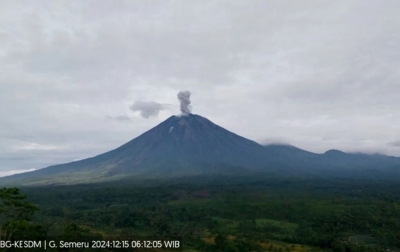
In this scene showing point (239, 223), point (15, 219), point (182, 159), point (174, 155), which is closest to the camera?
point (15, 219)

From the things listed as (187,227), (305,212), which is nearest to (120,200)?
(187,227)

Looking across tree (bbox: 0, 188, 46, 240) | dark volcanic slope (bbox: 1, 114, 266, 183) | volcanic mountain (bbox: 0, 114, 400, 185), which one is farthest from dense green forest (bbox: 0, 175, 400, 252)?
dark volcanic slope (bbox: 1, 114, 266, 183)

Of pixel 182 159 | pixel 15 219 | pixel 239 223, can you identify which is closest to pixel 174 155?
pixel 182 159

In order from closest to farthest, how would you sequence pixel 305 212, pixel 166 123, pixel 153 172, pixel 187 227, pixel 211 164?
1. pixel 305 212
2. pixel 187 227
3. pixel 153 172
4. pixel 211 164
5. pixel 166 123

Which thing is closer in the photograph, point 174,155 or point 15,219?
point 15,219

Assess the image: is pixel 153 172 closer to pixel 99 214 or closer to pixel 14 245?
pixel 99 214

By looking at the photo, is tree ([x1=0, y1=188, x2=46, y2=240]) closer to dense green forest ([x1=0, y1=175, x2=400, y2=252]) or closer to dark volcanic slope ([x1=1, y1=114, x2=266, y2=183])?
dense green forest ([x1=0, y1=175, x2=400, y2=252])

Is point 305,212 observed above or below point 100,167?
below

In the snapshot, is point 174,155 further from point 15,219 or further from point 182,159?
point 15,219

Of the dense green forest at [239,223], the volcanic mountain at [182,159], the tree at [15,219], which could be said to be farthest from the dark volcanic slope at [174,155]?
the tree at [15,219]
